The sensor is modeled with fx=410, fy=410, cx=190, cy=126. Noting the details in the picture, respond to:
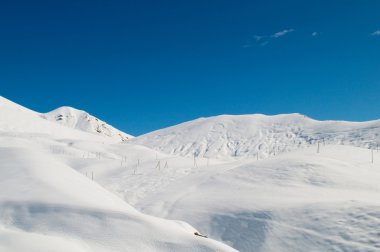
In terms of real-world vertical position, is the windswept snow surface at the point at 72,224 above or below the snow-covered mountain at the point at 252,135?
below

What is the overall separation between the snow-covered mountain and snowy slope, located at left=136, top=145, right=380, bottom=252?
203 feet

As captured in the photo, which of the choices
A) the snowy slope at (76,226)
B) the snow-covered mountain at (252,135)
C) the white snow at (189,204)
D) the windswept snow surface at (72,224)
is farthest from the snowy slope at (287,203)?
the snow-covered mountain at (252,135)

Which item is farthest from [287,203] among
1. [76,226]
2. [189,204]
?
[76,226]

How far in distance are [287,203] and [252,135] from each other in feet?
284

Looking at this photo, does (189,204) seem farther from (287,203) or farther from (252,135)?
(252,135)

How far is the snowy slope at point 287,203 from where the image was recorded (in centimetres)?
1528

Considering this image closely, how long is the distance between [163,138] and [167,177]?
79841 mm

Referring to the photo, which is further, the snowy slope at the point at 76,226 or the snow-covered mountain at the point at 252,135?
the snow-covered mountain at the point at 252,135

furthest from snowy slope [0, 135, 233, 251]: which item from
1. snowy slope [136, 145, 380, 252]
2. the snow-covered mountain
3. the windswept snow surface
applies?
the snow-covered mountain

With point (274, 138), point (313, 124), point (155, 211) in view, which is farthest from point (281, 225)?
point (313, 124)

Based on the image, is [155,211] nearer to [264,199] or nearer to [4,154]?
[264,199]

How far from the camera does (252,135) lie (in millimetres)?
104312

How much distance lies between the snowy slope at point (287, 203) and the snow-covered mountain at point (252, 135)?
61.8 metres

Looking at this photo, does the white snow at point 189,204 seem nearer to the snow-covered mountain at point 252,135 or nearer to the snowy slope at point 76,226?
the snowy slope at point 76,226
